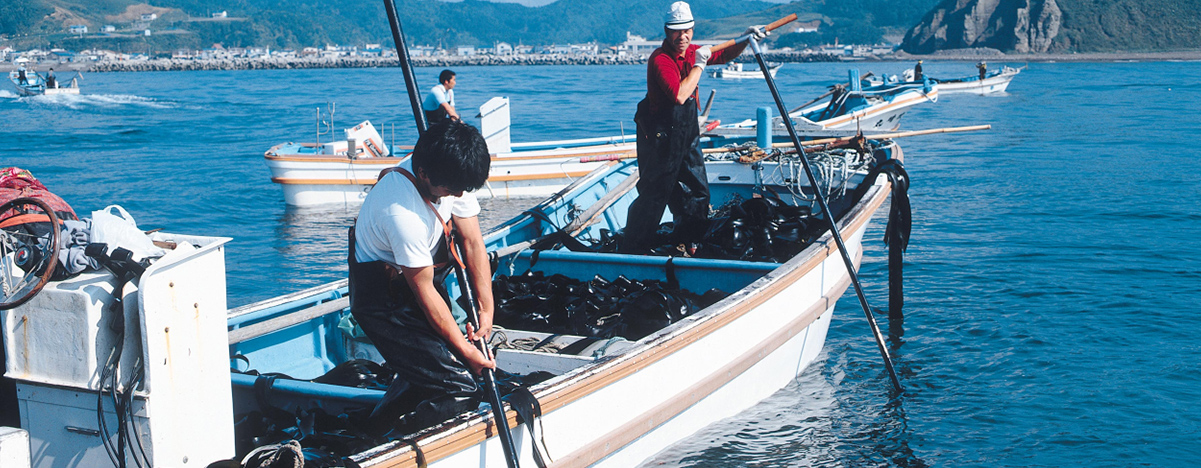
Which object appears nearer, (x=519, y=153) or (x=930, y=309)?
(x=930, y=309)

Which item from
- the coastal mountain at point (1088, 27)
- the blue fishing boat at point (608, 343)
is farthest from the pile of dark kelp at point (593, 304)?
the coastal mountain at point (1088, 27)

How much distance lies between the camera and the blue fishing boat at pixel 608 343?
3.93 m

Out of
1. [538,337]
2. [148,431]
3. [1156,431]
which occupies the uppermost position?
[148,431]

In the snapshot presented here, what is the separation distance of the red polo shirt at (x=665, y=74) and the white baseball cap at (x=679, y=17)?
148 mm

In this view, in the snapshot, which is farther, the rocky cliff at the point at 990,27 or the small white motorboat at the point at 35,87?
the rocky cliff at the point at 990,27

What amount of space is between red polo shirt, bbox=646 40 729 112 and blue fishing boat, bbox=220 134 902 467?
1139 millimetres

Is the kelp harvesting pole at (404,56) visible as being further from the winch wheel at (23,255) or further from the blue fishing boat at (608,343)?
the winch wheel at (23,255)

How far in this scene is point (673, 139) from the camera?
6.44 metres

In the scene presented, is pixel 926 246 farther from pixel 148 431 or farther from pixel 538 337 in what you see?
pixel 148 431

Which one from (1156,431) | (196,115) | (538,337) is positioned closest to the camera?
(538,337)

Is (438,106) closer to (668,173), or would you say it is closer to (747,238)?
(668,173)

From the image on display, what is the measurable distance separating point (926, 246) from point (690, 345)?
8.27 m

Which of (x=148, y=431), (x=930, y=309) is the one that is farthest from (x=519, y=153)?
(x=148, y=431)

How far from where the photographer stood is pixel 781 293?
558cm
